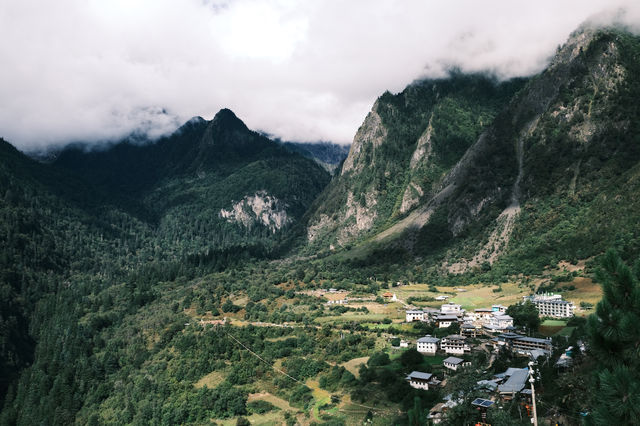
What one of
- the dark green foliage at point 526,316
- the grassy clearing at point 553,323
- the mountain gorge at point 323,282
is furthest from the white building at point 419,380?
the grassy clearing at point 553,323

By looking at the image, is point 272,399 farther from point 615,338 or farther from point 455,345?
point 615,338

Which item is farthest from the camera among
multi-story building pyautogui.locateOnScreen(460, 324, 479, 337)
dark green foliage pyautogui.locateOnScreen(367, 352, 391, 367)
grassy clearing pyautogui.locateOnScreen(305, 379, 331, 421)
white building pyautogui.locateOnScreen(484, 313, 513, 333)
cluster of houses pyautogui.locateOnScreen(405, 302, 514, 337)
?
cluster of houses pyautogui.locateOnScreen(405, 302, 514, 337)

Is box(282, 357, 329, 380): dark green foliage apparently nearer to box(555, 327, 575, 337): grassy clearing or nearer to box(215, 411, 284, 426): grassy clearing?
box(215, 411, 284, 426): grassy clearing

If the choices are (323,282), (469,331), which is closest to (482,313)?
(469,331)

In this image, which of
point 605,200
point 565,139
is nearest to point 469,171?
point 565,139

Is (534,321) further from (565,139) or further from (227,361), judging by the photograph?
(565,139)

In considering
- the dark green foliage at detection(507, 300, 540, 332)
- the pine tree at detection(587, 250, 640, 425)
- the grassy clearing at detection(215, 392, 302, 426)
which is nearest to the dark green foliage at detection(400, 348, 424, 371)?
the grassy clearing at detection(215, 392, 302, 426)

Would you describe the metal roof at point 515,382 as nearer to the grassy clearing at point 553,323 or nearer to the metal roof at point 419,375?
the metal roof at point 419,375
